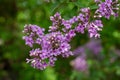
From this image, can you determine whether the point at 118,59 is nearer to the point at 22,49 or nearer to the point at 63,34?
the point at 22,49

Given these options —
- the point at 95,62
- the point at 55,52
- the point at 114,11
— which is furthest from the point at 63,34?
the point at 95,62

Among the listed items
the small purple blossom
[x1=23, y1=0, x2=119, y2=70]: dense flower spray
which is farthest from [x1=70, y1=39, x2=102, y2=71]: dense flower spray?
[x1=23, y1=0, x2=119, y2=70]: dense flower spray

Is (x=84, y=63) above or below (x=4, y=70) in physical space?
below

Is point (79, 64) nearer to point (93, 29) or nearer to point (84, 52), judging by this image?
point (84, 52)

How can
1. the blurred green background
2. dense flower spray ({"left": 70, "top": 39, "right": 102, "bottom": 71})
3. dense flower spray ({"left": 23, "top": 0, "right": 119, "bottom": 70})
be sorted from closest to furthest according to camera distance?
dense flower spray ({"left": 23, "top": 0, "right": 119, "bottom": 70}) → the blurred green background → dense flower spray ({"left": 70, "top": 39, "right": 102, "bottom": 71})

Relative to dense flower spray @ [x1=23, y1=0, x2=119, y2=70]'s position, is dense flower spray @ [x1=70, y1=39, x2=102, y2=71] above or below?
above

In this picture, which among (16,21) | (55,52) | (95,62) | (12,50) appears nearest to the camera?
(55,52)

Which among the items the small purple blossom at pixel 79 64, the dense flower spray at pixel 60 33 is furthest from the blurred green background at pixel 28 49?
the dense flower spray at pixel 60 33

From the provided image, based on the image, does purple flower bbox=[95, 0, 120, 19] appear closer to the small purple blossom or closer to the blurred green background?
the blurred green background

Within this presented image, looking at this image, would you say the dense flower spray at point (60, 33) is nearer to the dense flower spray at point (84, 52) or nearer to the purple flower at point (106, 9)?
the purple flower at point (106, 9)
